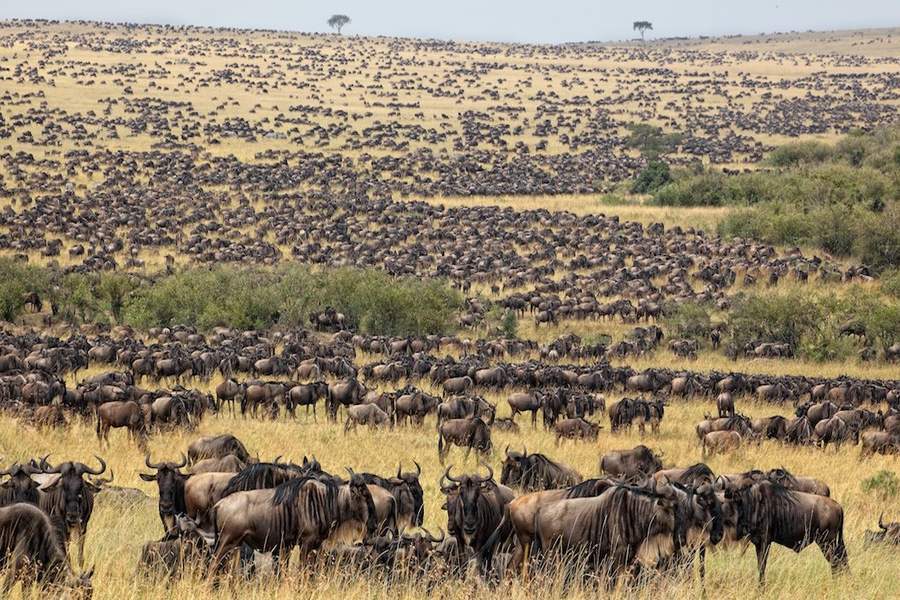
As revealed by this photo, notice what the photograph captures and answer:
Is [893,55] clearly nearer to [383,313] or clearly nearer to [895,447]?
[383,313]

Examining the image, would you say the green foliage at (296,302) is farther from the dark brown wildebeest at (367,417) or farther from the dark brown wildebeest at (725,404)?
the dark brown wildebeest at (367,417)

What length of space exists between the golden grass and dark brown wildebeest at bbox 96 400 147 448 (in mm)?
256

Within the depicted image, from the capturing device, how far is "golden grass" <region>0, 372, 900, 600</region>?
8930 mm

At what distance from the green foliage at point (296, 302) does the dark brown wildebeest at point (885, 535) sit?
26.6 m

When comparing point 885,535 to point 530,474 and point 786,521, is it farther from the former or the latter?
point 530,474

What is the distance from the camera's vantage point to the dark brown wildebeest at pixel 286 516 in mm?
9750

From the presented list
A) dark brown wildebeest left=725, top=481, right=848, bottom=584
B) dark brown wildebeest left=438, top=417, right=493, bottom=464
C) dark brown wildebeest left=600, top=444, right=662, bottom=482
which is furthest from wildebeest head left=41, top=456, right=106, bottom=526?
dark brown wildebeest left=438, top=417, right=493, bottom=464

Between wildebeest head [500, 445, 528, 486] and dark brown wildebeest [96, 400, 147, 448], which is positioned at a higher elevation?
wildebeest head [500, 445, 528, 486]

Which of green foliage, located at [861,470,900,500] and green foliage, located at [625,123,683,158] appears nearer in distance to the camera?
green foliage, located at [861,470,900,500]

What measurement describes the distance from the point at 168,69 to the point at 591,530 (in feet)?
397

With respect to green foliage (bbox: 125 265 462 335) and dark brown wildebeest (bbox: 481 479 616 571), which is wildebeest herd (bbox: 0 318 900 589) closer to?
dark brown wildebeest (bbox: 481 479 616 571)

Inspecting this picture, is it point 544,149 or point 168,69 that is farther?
point 168,69

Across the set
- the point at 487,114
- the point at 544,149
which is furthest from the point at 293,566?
the point at 487,114

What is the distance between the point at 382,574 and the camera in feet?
30.2
